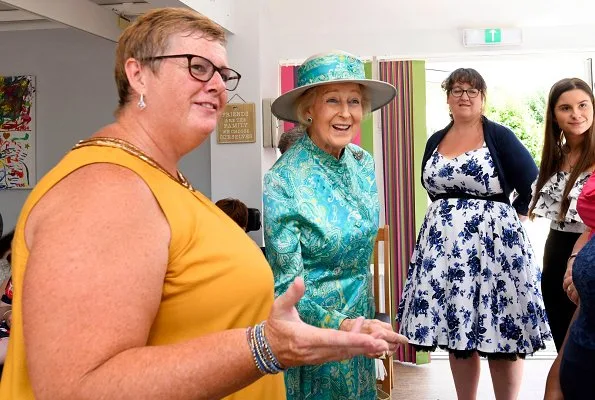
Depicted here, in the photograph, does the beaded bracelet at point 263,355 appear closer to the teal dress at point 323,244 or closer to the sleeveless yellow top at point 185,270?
the sleeveless yellow top at point 185,270

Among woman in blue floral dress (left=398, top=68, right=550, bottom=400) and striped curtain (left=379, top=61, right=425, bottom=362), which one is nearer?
woman in blue floral dress (left=398, top=68, right=550, bottom=400)

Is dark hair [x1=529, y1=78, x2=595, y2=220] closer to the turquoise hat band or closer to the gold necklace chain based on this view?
the turquoise hat band

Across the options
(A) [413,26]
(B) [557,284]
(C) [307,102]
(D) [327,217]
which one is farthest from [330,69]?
(A) [413,26]

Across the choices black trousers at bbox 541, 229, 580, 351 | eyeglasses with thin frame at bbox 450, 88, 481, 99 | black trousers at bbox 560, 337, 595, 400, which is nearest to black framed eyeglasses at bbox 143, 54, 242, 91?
black trousers at bbox 560, 337, 595, 400

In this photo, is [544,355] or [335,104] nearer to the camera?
[335,104]

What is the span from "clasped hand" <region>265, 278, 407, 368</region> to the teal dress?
0.76 metres

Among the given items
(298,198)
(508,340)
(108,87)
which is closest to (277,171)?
(298,198)

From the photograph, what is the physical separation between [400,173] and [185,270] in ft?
13.7

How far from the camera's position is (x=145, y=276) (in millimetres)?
961

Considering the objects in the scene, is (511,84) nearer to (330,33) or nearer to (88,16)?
(330,33)

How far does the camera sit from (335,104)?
6.73 ft

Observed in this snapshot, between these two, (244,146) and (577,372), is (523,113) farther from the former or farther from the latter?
(577,372)

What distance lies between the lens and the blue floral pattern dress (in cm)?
299

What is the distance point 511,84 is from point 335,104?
8.83 metres
